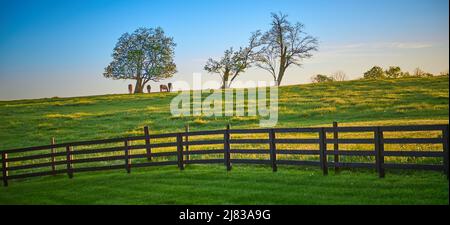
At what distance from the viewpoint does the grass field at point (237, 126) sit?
1313 centimetres

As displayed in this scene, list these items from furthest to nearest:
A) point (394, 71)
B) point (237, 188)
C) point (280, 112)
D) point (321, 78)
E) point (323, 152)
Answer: point (321, 78) < point (394, 71) < point (280, 112) < point (323, 152) < point (237, 188)

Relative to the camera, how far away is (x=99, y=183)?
18.1m

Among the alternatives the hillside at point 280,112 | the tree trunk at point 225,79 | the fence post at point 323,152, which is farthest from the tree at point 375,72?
the fence post at point 323,152

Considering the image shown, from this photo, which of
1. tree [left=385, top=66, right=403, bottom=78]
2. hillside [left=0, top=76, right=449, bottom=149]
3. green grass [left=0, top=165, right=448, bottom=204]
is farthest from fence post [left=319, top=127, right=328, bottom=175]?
tree [left=385, top=66, right=403, bottom=78]

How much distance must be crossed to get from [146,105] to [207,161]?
1247 inches

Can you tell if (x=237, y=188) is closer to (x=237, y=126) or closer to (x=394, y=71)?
(x=237, y=126)

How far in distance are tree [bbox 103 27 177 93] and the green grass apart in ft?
160

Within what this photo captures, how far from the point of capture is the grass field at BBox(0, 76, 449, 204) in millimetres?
13133

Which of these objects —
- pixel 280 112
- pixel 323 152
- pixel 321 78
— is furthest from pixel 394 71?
pixel 323 152

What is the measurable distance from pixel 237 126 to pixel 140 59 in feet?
121

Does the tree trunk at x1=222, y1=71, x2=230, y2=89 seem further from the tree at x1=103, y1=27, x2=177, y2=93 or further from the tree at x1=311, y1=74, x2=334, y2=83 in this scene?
the tree at x1=311, y1=74, x2=334, y2=83

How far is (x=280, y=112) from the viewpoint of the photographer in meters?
39.2

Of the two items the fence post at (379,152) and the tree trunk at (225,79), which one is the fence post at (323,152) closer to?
the fence post at (379,152)
